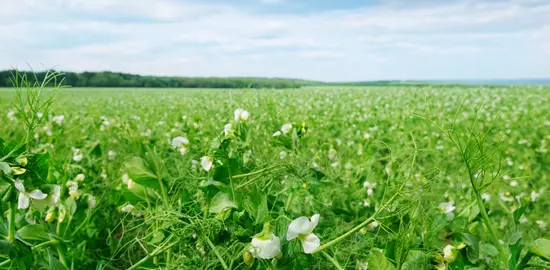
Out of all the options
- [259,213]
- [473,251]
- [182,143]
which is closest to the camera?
[259,213]

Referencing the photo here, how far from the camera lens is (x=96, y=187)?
1.71 meters

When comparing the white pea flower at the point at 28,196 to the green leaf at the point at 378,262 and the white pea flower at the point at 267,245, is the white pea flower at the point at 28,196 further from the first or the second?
the green leaf at the point at 378,262

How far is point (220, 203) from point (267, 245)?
18cm

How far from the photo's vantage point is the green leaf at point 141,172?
97 centimetres

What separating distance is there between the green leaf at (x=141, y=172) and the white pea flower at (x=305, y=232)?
0.40m

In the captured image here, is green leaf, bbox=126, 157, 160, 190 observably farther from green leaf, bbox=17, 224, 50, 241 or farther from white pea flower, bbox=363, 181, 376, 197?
white pea flower, bbox=363, 181, 376, 197

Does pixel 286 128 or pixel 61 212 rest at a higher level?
pixel 286 128

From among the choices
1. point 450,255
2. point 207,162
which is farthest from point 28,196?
point 450,255

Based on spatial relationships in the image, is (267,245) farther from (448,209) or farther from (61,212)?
(61,212)

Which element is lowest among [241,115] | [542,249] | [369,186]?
[369,186]

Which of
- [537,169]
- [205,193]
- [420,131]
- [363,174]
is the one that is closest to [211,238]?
[205,193]

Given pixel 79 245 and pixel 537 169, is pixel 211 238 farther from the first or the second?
pixel 537 169

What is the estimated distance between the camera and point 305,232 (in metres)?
0.69

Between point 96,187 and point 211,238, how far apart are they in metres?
1.02
